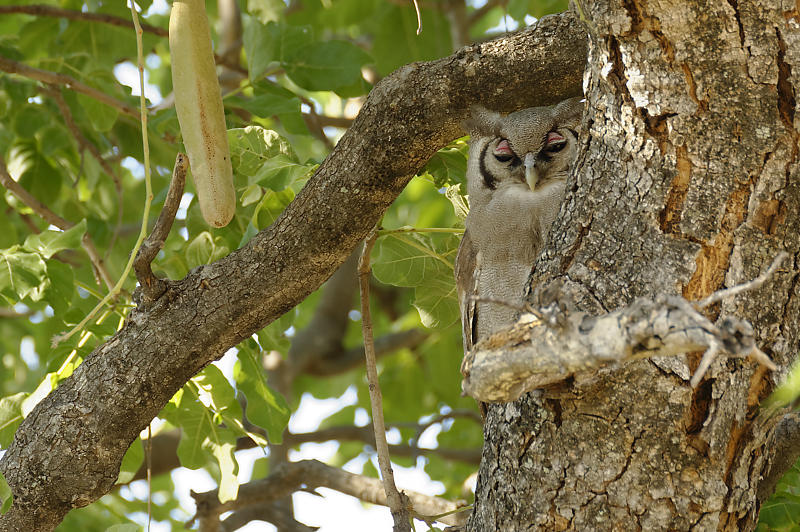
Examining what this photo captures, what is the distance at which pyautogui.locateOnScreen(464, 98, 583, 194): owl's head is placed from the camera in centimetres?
272

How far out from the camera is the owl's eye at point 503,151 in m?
2.80

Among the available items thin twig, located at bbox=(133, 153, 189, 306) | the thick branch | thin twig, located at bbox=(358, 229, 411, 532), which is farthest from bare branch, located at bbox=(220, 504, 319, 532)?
the thick branch

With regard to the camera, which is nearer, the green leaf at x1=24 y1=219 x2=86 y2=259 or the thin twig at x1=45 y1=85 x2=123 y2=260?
the green leaf at x1=24 y1=219 x2=86 y2=259

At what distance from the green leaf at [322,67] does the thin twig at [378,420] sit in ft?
2.43

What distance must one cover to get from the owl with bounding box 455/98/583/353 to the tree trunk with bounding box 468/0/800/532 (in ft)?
3.12

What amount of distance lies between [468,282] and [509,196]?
334 mm

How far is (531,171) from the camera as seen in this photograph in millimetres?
2795

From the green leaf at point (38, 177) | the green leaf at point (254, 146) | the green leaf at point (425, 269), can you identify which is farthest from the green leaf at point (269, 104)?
the green leaf at point (38, 177)

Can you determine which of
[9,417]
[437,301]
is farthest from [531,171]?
[9,417]

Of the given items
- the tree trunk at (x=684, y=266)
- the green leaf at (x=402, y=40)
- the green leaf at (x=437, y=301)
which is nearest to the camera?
the tree trunk at (x=684, y=266)

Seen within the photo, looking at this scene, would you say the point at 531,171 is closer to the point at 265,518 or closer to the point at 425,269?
the point at 425,269

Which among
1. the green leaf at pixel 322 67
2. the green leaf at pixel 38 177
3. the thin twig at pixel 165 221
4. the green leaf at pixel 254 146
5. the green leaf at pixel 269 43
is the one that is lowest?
the thin twig at pixel 165 221

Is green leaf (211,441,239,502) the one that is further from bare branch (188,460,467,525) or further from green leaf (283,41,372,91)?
green leaf (283,41,372,91)

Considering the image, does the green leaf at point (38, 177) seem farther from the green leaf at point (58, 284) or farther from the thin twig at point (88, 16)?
the green leaf at point (58, 284)
